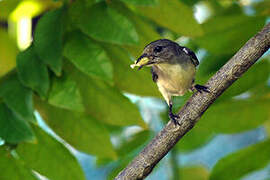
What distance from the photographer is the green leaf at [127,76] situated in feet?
4.18

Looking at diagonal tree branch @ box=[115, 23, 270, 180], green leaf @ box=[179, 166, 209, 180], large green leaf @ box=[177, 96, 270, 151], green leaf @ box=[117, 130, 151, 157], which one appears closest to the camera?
diagonal tree branch @ box=[115, 23, 270, 180]

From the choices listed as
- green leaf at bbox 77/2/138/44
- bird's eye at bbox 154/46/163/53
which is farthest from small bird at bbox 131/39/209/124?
green leaf at bbox 77/2/138/44

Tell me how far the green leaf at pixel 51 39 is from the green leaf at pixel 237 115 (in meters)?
0.51

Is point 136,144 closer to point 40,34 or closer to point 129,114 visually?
point 129,114

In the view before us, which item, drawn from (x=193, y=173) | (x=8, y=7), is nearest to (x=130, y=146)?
(x=193, y=173)

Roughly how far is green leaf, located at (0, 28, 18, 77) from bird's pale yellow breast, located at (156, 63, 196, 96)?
1.72 ft

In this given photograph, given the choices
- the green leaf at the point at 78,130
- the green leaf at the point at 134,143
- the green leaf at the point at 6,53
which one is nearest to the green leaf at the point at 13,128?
the green leaf at the point at 78,130

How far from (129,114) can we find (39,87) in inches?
10.0

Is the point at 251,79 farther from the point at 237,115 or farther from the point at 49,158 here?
the point at 49,158

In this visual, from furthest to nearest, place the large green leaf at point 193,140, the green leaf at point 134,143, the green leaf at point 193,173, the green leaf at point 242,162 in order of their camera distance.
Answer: the green leaf at point 193,173, the large green leaf at point 193,140, the green leaf at point 134,143, the green leaf at point 242,162

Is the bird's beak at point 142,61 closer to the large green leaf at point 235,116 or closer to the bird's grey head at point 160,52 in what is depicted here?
the bird's grey head at point 160,52

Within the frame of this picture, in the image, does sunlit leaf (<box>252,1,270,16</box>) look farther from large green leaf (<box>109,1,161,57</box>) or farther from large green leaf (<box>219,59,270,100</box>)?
large green leaf (<box>109,1,161,57</box>)

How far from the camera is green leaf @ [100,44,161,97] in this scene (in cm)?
127

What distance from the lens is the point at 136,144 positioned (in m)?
1.58
